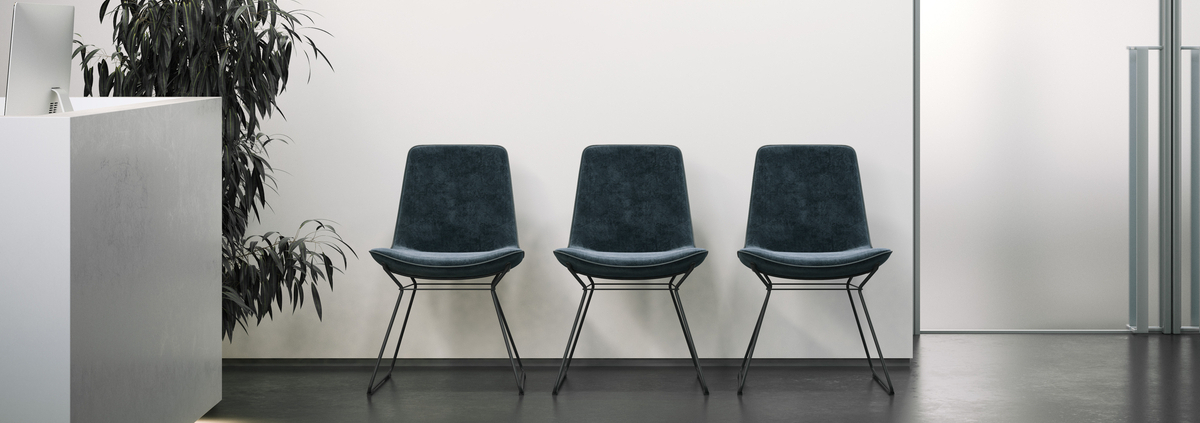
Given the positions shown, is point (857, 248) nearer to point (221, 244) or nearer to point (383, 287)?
point (383, 287)

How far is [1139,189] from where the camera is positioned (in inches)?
170

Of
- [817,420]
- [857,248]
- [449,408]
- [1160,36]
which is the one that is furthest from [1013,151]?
[449,408]

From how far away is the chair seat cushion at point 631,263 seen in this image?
3.30 metres

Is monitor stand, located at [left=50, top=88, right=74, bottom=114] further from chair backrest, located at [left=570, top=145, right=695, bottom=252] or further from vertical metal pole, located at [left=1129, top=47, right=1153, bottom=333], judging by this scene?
vertical metal pole, located at [left=1129, top=47, right=1153, bottom=333]

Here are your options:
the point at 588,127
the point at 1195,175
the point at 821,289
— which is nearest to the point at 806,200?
the point at 821,289

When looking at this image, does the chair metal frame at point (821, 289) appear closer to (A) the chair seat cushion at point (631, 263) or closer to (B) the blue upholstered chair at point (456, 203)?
A: (A) the chair seat cushion at point (631, 263)

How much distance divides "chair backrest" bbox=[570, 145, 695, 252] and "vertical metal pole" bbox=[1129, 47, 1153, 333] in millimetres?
2304

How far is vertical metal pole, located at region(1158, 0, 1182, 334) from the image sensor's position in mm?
4273

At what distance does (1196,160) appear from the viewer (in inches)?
171

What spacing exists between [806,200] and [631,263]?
92cm

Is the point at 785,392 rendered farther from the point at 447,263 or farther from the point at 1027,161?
the point at 1027,161

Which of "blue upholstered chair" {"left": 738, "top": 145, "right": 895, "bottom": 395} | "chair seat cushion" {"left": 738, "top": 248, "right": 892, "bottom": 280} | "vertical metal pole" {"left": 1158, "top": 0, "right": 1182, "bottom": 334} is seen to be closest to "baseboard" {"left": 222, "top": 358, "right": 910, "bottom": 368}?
"blue upholstered chair" {"left": 738, "top": 145, "right": 895, "bottom": 395}

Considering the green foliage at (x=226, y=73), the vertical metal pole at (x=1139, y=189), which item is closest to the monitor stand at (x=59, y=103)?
the green foliage at (x=226, y=73)

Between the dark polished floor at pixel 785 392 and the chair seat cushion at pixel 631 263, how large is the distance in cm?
46
